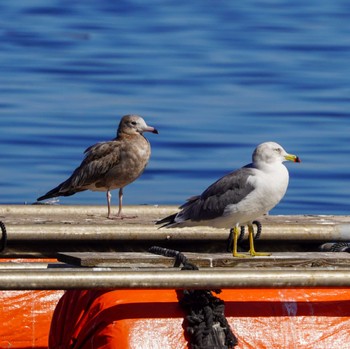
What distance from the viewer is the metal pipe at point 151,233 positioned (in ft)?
26.5

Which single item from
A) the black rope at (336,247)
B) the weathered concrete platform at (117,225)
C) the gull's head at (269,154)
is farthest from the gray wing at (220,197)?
the black rope at (336,247)

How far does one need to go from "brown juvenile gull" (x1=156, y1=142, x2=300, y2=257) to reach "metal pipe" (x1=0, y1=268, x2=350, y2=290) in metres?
1.03

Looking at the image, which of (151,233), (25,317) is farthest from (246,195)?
(25,317)

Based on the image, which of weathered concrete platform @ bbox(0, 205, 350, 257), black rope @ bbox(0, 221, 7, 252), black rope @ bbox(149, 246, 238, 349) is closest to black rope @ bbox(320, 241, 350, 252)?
weathered concrete platform @ bbox(0, 205, 350, 257)

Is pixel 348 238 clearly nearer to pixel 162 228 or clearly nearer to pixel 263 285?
pixel 162 228

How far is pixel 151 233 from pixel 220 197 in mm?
675

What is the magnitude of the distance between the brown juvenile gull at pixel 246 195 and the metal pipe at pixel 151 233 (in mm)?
434

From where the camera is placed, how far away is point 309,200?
60.3ft

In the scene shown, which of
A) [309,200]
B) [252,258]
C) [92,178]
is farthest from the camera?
[309,200]

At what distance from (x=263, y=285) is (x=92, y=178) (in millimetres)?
4455

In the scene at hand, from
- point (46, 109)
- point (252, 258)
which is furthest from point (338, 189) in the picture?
point (252, 258)

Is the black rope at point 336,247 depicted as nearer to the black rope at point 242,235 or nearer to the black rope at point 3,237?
the black rope at point 242,235

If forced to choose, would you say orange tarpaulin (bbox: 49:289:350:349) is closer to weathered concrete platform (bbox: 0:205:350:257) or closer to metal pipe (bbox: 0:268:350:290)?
metal pipe (bbox: 0:268:350:290)

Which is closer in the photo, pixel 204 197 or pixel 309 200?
pixel 204 197
